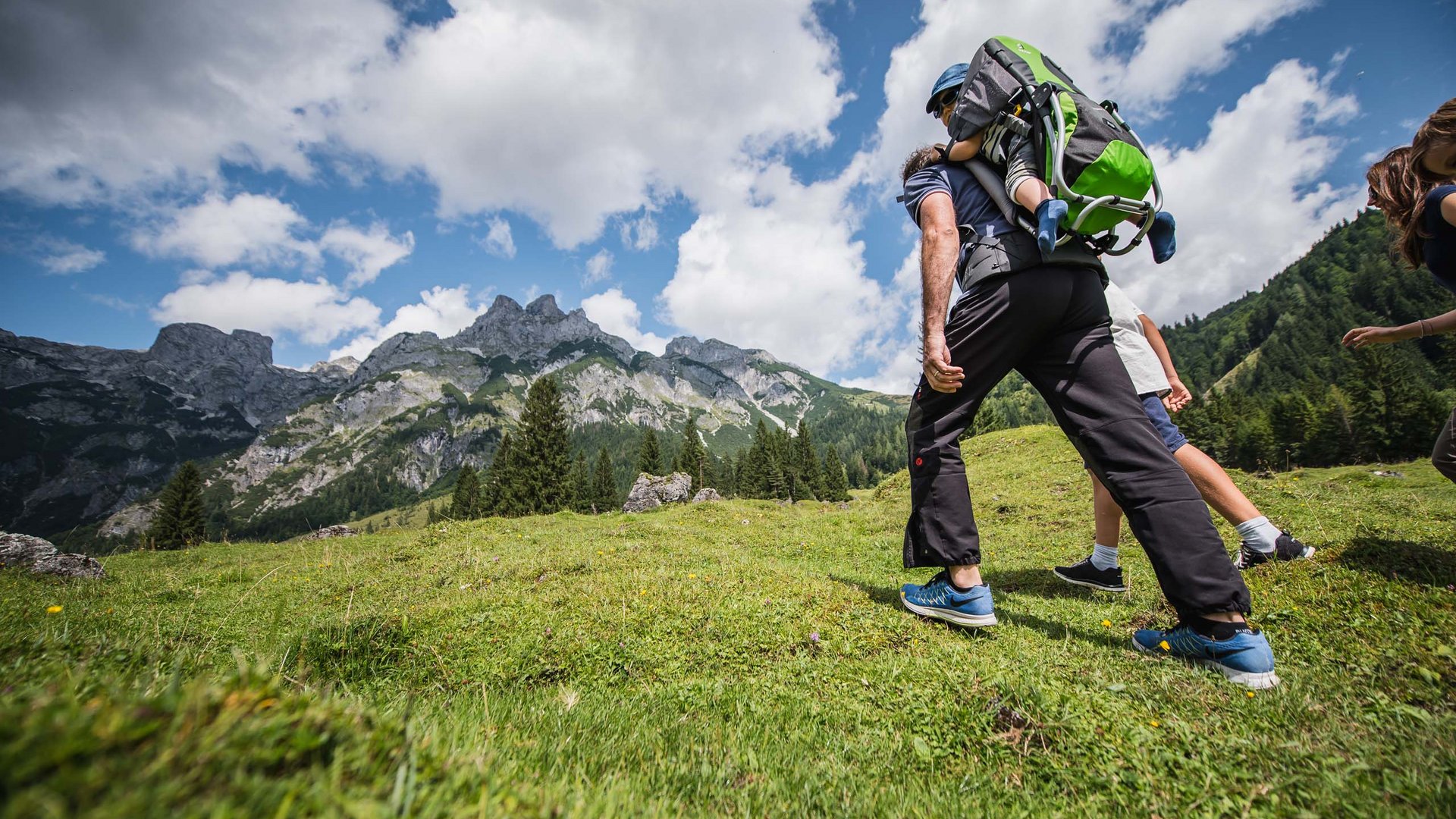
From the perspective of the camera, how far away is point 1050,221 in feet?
12.1

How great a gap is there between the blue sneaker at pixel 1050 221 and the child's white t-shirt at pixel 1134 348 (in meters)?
3.08

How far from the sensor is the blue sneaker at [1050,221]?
3.68 metres

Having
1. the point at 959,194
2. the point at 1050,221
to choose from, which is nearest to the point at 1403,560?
the point at 1050,221

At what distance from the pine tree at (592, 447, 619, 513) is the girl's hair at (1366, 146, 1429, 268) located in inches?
2409

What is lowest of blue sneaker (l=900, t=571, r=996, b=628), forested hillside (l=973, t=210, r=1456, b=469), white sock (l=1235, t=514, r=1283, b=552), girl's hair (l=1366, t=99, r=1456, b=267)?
blue sneaker (l=900, t=571, r=996, b=628)

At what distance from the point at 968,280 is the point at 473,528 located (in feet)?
44.5

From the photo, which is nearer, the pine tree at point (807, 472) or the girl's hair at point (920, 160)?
the girl's hair at point (920, 160)

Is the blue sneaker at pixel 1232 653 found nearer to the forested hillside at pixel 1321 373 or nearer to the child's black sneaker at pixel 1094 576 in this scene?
the child's black sneaker at pixel 1094 576

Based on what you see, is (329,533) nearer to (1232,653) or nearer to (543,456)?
(543,456)

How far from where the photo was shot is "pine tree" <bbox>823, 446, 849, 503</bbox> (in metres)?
79.4

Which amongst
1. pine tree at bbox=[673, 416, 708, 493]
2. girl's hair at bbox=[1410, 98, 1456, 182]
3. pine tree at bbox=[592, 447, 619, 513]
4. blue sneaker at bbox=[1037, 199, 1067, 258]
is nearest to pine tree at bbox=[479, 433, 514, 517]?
pine tree at bbox=[592, 447, 619, 513]

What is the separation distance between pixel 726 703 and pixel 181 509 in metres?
51.8

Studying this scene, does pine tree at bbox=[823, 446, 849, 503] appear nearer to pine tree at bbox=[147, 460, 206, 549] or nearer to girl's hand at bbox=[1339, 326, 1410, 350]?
pine tree at bbox=[147, 460, 206, 549]

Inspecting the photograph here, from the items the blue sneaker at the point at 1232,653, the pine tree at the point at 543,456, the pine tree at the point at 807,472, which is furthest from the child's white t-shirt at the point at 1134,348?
the pine tree at the point at 807,472
